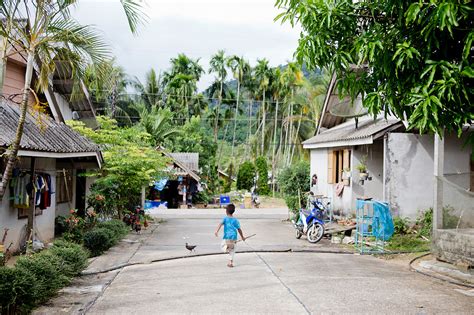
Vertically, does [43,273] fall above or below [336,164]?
below

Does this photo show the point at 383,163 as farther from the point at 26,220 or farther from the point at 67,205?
the point at 26,220

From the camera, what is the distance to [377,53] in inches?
253

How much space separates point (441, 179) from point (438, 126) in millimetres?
6528

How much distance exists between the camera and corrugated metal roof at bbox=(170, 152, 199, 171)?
35853 mm

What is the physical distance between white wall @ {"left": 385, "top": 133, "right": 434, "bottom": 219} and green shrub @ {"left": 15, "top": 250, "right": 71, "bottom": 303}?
407 inches

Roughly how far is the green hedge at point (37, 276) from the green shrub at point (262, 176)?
35.3m

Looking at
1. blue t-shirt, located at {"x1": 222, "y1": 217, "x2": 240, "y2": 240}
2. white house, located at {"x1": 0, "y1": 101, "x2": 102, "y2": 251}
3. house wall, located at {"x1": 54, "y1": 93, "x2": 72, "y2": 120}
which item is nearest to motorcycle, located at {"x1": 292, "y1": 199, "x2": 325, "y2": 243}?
blue t-shirt, located at {"x1": 222, "y1": 217, "x2": 240, "y2": 240}

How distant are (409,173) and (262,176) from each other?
29.2m

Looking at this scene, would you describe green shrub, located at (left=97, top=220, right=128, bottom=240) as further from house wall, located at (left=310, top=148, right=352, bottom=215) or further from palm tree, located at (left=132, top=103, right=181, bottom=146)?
palm tree, located at (left=132, top=103, right=181, bottom=146)

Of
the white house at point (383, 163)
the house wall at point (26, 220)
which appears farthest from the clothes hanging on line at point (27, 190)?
the white house at point (383, 163)

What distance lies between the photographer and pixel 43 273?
24.5ft

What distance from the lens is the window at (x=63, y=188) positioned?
16.3m

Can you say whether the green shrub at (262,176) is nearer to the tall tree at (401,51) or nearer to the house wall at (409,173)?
the house wall at (409,173)

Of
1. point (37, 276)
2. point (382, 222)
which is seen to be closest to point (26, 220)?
point (37, 276)
